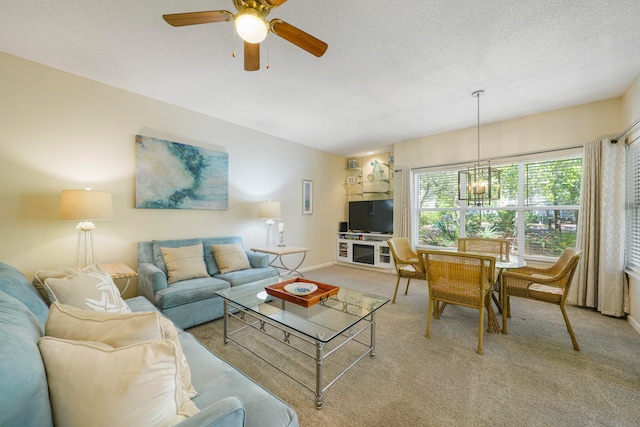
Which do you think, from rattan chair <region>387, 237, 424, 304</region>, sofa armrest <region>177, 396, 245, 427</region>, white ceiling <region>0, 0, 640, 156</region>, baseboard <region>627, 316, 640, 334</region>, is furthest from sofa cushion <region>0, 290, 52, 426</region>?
baseboard <region>627, 316, 640, 334</region>

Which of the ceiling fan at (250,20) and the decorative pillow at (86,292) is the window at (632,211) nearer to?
the ceiling fan at (250,20)

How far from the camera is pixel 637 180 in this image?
2.76 m

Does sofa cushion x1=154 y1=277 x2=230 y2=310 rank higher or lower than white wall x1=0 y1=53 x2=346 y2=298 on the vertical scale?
lower

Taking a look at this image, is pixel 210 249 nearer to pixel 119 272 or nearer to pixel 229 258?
pixel 229 258

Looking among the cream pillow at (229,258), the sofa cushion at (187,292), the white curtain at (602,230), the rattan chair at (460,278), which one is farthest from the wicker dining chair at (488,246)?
the sofa cushion at (187,292)

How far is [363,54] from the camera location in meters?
2.26

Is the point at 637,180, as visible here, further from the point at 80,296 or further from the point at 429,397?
the point at 80,296

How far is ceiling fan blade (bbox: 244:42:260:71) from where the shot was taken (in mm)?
1697

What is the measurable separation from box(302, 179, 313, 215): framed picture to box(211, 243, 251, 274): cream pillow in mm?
1984

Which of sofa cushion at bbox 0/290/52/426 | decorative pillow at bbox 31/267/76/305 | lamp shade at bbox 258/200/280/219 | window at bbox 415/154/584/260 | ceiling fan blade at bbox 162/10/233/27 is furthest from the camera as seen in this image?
lamp shade at bbox 258/200/280/219

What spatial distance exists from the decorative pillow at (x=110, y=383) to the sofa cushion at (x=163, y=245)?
7.93 ft

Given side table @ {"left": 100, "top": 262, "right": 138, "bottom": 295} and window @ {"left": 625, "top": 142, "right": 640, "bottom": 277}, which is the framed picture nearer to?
side table @ {"left": 100, "top": 262, "right": 138, "bottom": 295}

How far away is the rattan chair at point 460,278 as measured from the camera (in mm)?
2168

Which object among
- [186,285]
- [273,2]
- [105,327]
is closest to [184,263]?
[186,285]
